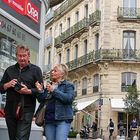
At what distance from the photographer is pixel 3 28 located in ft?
28.6

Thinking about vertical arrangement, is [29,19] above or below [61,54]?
below

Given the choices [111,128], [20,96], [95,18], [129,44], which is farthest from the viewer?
[95,18]

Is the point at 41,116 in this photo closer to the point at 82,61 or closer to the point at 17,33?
the point at 17,33

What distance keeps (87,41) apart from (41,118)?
40.9 m

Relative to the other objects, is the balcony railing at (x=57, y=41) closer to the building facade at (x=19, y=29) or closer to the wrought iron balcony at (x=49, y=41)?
the wrought iron balcony at (x=49, y=41)

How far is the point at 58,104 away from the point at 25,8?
11.1 feet

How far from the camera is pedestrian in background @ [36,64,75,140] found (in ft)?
21.8

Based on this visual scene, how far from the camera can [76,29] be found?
163ft

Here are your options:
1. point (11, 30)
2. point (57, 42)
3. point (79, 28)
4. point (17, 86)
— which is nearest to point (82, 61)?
point (79, 28)

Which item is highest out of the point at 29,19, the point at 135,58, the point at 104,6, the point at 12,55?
the point at 104,6

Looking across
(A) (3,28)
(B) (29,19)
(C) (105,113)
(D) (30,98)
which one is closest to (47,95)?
(D) (30,98)

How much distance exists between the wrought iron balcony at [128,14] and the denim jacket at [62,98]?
37.3m

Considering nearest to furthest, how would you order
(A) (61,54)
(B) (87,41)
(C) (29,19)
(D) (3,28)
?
(D) (3,28) → (C) (29,19) → (B) (87,41) → (A) (61,54)

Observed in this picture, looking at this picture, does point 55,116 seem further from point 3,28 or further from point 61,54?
point 61,54
